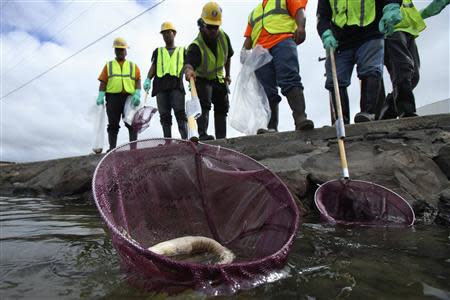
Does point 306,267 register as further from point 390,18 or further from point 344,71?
point 344,71

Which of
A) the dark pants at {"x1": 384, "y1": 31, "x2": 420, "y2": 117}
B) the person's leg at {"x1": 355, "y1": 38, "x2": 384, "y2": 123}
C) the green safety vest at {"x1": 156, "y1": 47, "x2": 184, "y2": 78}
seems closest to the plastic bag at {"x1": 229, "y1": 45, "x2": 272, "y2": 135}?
the person's leg at {"x1": 355, "y1": 38, "x2": 384, "y2": 123}

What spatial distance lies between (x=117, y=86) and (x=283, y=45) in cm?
321

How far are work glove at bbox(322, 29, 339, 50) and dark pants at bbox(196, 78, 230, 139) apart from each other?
1.48 meters

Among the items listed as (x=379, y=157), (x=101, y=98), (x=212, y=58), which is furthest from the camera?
(x=101, y=98)

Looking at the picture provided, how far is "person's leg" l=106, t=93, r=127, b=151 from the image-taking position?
5777mm

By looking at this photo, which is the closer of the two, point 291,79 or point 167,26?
point 291,79

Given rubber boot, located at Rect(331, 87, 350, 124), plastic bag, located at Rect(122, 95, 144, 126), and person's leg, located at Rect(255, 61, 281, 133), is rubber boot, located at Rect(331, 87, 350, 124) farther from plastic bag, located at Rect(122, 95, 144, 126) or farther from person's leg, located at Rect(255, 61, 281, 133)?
plastic bag, located at Rect(122, 95, 144, 126)

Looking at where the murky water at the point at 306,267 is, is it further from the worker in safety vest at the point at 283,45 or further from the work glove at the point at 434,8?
the work glove at the point at 434,8

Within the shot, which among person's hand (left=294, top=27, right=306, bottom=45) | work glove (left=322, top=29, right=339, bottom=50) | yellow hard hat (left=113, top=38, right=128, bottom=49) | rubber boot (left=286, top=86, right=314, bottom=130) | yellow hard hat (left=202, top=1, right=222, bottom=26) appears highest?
yellow hard hat (left=113, top=38, right=128, bottom=49)

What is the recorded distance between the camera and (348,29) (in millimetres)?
3449

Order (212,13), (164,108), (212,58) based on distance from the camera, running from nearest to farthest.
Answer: (212,13), (212,58), (164,108)

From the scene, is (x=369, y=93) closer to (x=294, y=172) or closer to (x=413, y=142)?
(x=413, y=142)

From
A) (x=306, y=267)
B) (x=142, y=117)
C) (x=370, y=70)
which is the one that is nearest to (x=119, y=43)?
(x=142, y=117)

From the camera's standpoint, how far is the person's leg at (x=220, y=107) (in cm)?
448
